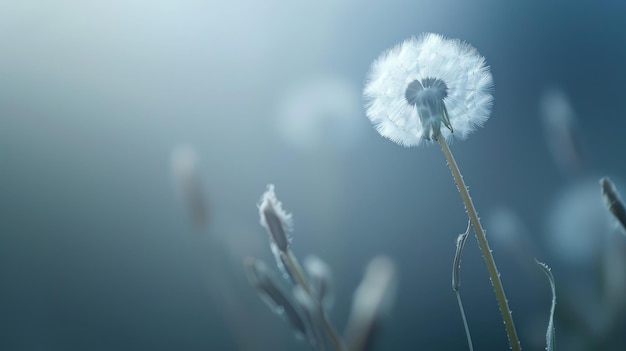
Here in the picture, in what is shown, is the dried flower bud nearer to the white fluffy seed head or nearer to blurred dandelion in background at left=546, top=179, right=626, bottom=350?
the white fluffy seed head

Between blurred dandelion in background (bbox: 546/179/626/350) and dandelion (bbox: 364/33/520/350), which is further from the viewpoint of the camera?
blurred dandelion in background (bbox: 546/179/626/350)

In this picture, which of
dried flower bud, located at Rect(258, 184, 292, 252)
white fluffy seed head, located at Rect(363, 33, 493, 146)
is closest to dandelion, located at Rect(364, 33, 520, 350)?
white fluffy seed head, located at Rect(363, 33, 493, 146)

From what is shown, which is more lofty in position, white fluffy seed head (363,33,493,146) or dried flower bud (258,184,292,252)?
white fluffy seed head (363,33,493,146)

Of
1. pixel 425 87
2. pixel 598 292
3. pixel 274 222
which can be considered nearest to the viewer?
pixel 274 222

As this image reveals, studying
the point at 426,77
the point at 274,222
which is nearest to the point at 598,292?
the point at 426,77

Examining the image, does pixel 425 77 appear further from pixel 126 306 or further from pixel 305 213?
pixel 126 306

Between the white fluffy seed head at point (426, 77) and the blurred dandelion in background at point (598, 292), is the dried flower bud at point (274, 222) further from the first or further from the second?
the blurred dandelion in background at point (598, 292)

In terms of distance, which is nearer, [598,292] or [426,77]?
[426,77]

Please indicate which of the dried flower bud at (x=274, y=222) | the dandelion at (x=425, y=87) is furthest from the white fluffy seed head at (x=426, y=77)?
the dried flower bud at (x=274, y=222)

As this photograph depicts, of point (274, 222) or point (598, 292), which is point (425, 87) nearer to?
point (274, 222)
